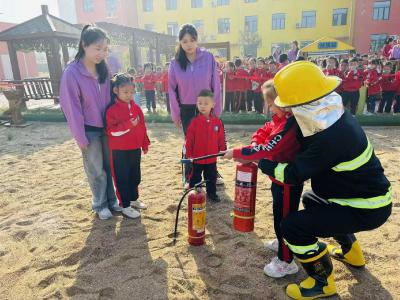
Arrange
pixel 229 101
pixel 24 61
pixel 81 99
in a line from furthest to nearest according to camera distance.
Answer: pixel 24 61
pixel 229 101
pixel 81 99

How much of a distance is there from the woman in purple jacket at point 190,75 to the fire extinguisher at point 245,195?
1672mm

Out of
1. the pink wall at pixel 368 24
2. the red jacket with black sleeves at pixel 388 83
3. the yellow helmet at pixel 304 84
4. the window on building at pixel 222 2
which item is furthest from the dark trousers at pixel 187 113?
the window on building at pixel 222 2

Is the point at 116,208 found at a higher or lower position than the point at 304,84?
lower

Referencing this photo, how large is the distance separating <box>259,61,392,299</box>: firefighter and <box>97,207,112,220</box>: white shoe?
86.0 inches

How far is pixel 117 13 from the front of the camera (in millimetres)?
42750

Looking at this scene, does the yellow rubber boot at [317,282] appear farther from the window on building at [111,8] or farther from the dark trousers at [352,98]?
the window on building at [111,8]

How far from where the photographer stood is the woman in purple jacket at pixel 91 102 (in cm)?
330

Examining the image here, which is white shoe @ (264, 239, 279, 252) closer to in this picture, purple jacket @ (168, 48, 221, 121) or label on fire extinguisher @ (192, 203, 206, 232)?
label on fire extinguisher @ (192, 203, 206, 232)

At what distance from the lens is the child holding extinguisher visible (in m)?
2.45

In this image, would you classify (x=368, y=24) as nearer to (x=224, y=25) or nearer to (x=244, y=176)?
(x=224, y=25)

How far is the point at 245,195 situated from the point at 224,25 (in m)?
39.3

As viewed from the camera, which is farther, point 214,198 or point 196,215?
point 214,198

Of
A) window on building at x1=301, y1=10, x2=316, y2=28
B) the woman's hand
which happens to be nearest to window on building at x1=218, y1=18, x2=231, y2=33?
window on building at x1=301, y1=10, x2=316, y2=28

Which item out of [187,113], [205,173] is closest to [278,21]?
[187,113]
